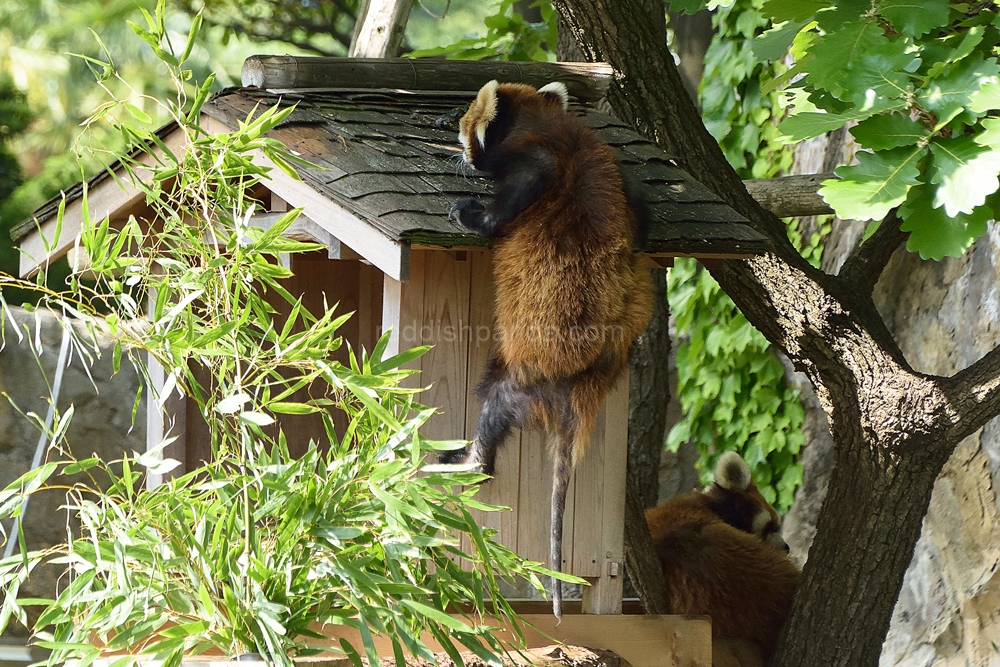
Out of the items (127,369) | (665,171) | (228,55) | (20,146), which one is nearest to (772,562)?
(665,171)

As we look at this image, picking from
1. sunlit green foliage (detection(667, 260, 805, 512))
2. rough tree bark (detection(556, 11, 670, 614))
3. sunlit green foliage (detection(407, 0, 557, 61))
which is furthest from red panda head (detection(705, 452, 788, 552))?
sunlit green foliage (detection(407, 0, 557, 61))

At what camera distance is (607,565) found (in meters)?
2.97

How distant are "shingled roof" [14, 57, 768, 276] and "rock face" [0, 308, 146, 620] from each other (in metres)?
3.23

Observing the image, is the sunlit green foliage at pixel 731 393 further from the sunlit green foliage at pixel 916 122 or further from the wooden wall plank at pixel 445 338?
the sunlit green foliage at pixel 916 122

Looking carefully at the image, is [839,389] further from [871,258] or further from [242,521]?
[242,521]

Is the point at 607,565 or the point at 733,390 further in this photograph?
the point at 733,390

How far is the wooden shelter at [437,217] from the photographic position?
2.59 m

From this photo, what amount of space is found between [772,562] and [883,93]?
6.55 ft

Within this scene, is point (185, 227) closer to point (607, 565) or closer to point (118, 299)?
point (118, 299)

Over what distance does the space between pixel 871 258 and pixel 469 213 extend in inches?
76.2

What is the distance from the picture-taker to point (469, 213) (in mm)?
2537

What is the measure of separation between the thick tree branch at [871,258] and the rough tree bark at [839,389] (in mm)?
55

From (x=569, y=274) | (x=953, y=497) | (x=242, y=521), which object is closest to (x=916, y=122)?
(x=569, y=274)

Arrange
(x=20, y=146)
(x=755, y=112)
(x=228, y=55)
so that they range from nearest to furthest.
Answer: (x=755, y=112)
(x=20, y=146)
(x=228, y=55)
